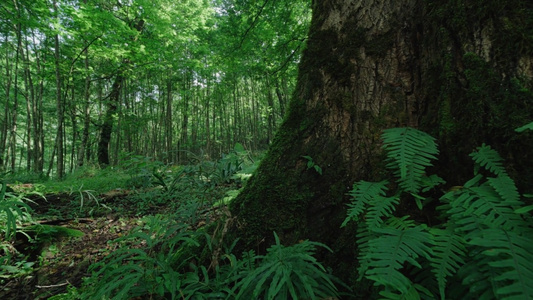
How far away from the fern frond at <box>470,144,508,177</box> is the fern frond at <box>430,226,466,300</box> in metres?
0.36

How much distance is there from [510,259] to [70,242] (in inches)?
148

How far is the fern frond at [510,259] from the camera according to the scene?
27.1 inches

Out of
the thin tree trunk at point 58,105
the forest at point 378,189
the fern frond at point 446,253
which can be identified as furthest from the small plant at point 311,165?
the thin tree trunk at point 58,105

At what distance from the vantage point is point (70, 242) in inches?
109

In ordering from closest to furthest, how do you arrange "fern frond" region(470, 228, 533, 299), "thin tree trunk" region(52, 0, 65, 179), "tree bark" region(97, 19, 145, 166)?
"fern frond" region(470, 228, 533, 299) → "thin tree trunk" region(52, 0, 65, 179) → "tree bark" region(97, 19, 145, 166)

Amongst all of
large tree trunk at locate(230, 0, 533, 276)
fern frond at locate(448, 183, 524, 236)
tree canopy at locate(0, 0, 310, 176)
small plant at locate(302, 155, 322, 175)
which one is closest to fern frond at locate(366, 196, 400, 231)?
fern frond at locate(448, 183, 524, 236)

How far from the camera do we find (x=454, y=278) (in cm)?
95

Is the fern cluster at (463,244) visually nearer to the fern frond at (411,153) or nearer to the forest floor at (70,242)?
the fern frond at (411,153)

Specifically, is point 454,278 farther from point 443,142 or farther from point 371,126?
point 371,126

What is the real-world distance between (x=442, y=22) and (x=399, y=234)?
4.23 ft

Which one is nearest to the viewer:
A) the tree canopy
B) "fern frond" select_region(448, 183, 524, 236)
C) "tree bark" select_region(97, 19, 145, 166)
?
"fern frond" select_region(448, 183, 524, 236)

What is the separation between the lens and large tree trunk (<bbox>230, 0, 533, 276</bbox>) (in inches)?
49.0

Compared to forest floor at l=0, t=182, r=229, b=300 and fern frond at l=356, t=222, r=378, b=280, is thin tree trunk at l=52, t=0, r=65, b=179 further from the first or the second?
fern frond at l=356, t=222, r=378, b=280

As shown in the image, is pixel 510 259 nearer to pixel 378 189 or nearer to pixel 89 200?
pixel 378 189
